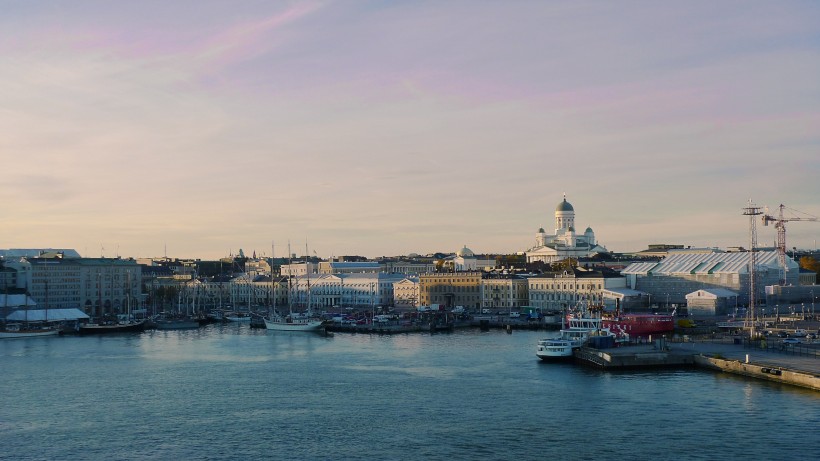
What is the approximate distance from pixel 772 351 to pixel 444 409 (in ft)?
50.3

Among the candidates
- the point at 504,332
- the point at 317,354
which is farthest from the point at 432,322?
the point at 317,354

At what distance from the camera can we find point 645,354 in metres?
33.9

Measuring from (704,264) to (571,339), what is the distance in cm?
3214

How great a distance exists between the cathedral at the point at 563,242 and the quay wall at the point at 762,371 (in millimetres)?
64392

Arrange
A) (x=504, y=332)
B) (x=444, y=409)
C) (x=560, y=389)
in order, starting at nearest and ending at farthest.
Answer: (x=444, y=409) < (x=560, y=389) < (x=504, y=332)

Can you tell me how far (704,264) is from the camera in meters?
66.3

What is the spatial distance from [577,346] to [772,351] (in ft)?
24.0

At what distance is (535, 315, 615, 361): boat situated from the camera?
36.2 m

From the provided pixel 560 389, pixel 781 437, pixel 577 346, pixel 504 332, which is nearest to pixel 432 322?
pixel 504 332

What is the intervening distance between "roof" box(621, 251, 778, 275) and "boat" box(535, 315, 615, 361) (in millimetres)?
24630

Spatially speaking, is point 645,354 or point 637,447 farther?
point 645,354

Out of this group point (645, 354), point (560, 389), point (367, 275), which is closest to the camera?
point (560, 389)

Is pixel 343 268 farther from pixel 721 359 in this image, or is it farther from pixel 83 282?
pixel 721 359

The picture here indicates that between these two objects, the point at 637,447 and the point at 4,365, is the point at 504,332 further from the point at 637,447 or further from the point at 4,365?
the point at 637,447
